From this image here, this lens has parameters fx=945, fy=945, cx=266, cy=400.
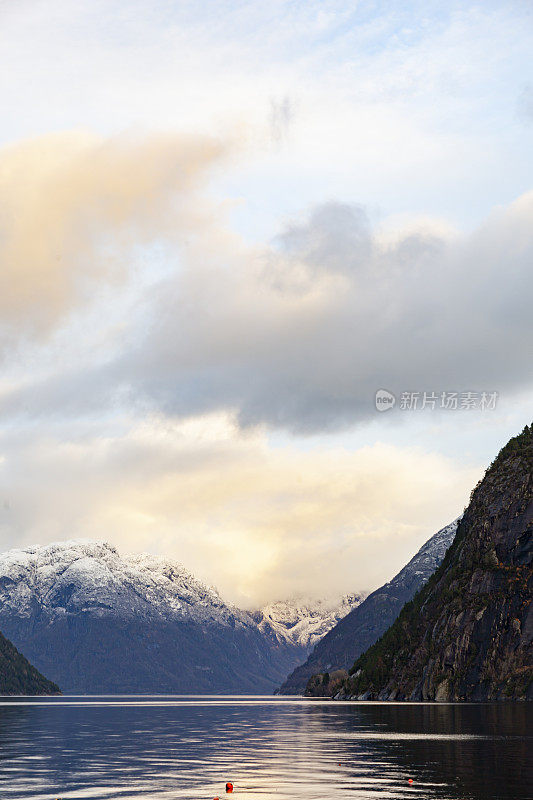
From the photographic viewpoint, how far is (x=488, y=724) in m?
125

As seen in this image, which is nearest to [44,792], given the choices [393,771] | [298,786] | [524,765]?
[298,786]

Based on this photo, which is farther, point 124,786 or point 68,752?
point 68,752

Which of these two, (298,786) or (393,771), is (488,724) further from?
(298,786)

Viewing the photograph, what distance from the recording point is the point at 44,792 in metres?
58.4

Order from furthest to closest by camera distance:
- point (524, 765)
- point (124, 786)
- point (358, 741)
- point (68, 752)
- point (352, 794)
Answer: point (358, 741), point (68, 752), point (524, 765), point (124, 786), point (352, 794)

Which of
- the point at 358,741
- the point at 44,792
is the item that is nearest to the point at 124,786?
the point at 44,792

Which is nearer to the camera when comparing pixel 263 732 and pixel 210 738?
pixel 210 738

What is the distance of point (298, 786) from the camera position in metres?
61.9

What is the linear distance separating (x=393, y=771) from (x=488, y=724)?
63.6 meters

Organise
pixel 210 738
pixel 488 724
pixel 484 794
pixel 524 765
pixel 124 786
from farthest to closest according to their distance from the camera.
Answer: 1. pixel 488 724
2. pixel 210 738
3. pixel 524 765
4. pixel 124 786
5. pixel 484 794

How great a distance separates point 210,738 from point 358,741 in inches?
807

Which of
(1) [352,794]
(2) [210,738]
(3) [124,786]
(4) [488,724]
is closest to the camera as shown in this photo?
(1) [352,794]

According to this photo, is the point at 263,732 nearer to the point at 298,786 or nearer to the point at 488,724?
the point at 488,724

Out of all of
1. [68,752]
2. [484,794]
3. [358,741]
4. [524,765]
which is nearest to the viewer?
[484,794]
